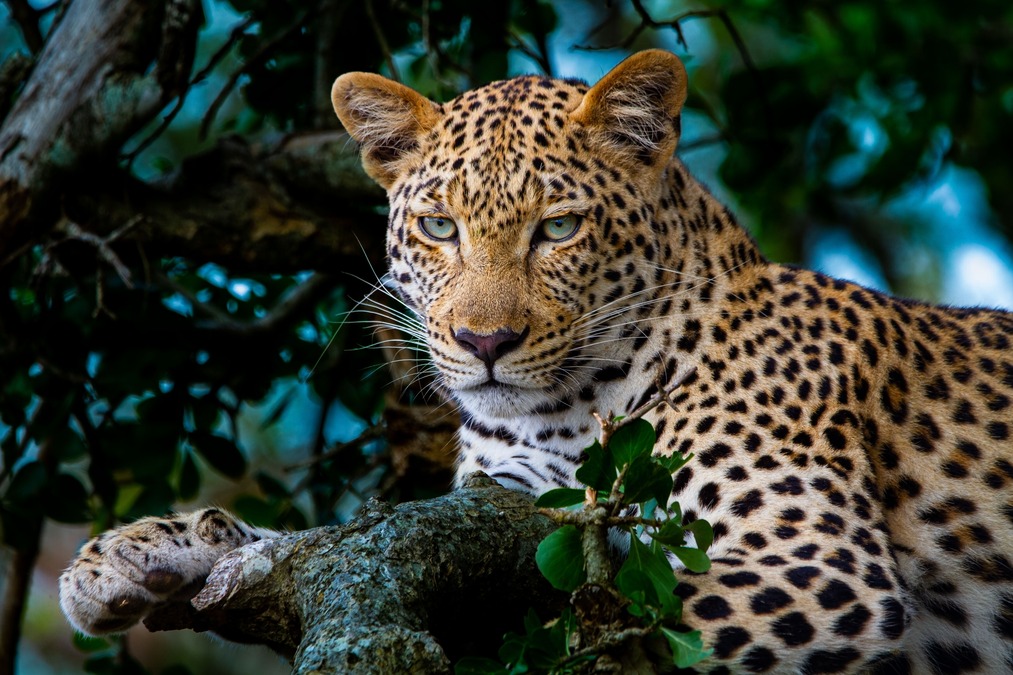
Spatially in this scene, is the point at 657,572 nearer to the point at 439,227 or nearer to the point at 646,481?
the point at 646,481

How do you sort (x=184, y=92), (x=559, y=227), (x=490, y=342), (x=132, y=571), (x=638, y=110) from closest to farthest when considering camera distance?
(x=132, y=571) → (x=490, y=342) → (x=559, y=227) → (x=638, y=110) → (x=184, y=92)

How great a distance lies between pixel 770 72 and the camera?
33.3ft

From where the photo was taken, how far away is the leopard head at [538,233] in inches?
242

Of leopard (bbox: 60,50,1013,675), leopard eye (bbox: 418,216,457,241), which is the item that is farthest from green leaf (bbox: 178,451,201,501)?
leopard eye (bbox: 418,216,457,241)

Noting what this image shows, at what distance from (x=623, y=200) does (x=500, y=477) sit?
1.66 metres

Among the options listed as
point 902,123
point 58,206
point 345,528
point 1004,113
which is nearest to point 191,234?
point 58,206

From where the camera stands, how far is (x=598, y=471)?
168 inches

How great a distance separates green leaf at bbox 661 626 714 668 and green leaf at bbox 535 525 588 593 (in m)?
0.35

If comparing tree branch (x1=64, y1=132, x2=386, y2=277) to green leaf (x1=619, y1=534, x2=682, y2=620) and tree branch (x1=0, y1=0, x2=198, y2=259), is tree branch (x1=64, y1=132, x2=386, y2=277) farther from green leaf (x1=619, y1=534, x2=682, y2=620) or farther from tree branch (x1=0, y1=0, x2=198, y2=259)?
green leaf (x1=619, y1=534, x2=682, y2=620)

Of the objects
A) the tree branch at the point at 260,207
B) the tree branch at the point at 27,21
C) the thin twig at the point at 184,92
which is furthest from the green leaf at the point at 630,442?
the tree branch at the point at 27,21

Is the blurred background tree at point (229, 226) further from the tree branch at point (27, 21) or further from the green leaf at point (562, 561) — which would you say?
the green leaf at point (562, 561)

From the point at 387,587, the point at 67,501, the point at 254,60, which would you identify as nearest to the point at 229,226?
the point at 254,60

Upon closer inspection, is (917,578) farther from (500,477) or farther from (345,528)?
(345,528)

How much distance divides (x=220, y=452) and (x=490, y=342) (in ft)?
10.8
